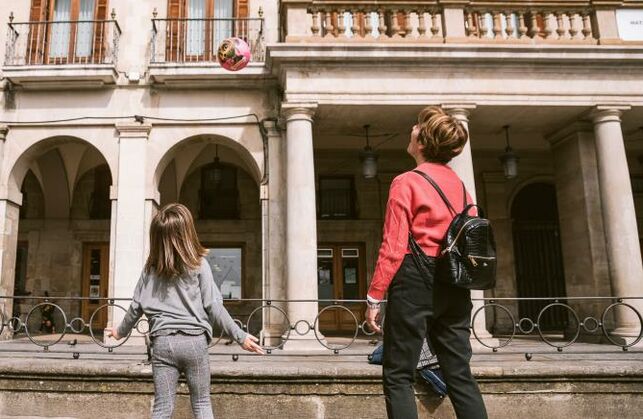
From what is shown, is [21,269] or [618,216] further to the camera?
[21,269]

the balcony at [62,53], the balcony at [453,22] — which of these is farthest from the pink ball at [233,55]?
the balcony at [62,53]

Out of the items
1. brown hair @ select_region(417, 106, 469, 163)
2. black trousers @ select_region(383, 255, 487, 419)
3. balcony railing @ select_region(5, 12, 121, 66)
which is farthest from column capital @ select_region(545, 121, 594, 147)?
balcony railing @ select_region(5, 12, 121, 66)

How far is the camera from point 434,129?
3.07m

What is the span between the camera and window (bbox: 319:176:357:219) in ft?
51.8

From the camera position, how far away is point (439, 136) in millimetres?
3059

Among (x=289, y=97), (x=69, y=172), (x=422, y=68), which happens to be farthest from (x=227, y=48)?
(x=69, y=172)

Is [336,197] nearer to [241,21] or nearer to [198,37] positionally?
[241,21]

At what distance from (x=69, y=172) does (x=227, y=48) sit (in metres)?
7.61

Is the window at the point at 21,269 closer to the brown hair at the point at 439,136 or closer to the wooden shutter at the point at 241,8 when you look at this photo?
the wooden shutter at the point at 241,8

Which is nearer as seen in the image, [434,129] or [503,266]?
[434,129]

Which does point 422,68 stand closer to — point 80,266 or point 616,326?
point 616,326

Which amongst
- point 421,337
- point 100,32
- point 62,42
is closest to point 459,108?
point 421,337

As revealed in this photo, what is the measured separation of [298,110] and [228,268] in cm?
701

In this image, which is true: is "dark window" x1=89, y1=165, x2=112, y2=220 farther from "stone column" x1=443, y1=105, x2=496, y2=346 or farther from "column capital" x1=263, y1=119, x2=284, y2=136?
"stone column" x1=443, y1=105, x2=496, y2=346
